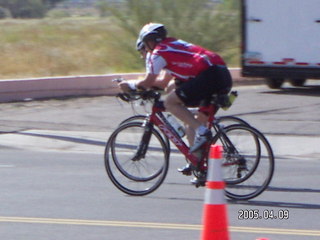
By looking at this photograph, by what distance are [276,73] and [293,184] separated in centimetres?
1059

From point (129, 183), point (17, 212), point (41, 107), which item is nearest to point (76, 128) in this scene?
point (41, 107)

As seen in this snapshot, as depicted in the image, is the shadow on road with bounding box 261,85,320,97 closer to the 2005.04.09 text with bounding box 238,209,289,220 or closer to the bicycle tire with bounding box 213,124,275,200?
the bicycle tire with bounding box 213,124,275,200

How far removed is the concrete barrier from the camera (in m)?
17.8

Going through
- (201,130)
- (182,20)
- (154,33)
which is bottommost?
(182,20)

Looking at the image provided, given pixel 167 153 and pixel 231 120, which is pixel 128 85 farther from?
pixel 231 120

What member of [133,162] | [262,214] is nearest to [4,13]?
[133,162]

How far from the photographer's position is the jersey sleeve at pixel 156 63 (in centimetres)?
823

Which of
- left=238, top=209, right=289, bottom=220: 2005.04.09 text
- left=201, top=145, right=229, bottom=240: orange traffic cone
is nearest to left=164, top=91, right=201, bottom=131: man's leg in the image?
left=238, top=209, right=289, bottom=220: 2005.04.09 text

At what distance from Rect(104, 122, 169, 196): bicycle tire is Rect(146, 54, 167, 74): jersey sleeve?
68cm

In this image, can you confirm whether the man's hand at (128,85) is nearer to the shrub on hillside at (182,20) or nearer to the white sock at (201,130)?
the white sock at (201,130)

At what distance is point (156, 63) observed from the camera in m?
8.24

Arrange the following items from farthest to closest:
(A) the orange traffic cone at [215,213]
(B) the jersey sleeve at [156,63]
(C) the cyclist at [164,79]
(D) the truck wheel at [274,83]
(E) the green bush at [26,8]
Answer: (E) the green bush at [26,8], (D) the truck wheel at [274,83], (C) the cyclist at [164,79], (B) the jersey sleeve at [156,63], (A) the orange traffic cone at [215,213]

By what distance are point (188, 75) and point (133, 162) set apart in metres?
1.16

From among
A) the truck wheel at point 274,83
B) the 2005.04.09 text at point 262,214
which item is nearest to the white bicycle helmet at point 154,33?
the 2005.04.09 text at point 262,214
